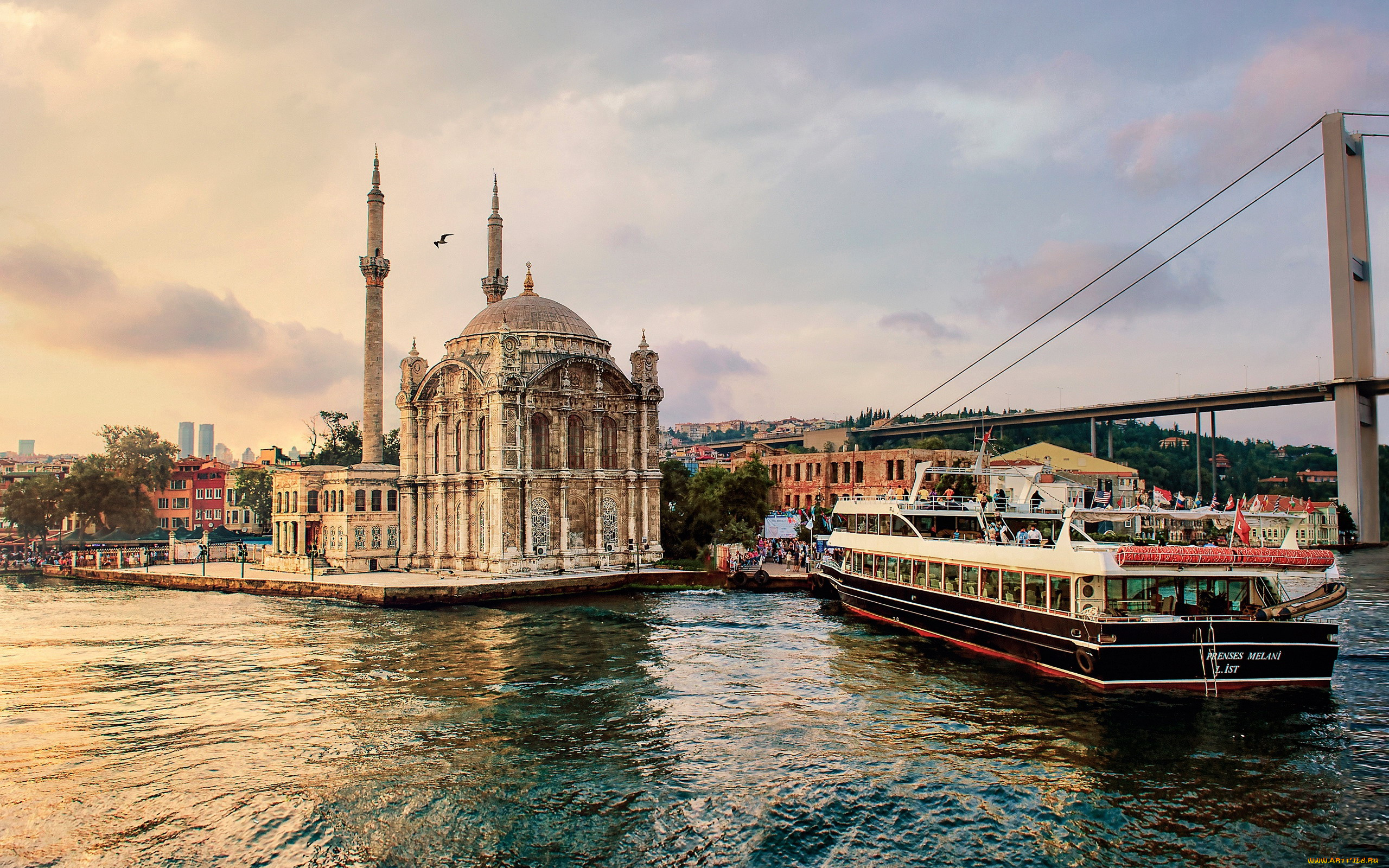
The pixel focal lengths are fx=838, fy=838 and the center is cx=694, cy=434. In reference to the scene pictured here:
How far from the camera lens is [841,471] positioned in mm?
57875

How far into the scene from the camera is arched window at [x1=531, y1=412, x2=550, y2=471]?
39.2m

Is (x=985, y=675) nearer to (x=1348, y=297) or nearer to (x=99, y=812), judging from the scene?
(x=99, y=812)

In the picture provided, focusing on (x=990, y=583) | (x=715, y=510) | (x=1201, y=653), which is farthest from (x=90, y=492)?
(x=1201, y=653)

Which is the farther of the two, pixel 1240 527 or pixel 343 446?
pixel 343 446

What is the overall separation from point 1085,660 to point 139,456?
2792 inches

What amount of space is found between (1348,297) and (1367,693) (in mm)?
49027

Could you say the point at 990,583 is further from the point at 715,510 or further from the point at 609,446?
the point at 715,510

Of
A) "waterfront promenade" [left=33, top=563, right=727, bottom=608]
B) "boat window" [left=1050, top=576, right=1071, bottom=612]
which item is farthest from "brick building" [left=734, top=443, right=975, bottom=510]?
"boat window" [left=1050, top=576, right=1071, bottom=612]

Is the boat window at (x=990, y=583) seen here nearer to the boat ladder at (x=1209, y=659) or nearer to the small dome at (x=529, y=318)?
the boat ladder at (x=1209, y=659)

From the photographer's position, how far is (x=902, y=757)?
14.1m

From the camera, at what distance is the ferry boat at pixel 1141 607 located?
1706 cm

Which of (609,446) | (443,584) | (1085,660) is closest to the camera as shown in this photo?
(1085,660)

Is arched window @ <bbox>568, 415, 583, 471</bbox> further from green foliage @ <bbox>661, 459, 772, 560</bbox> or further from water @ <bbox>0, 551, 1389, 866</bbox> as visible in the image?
water @ <bbox>0, 551, 1389, 866</bbox>

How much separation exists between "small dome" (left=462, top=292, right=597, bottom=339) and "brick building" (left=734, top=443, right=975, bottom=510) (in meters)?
12.4
